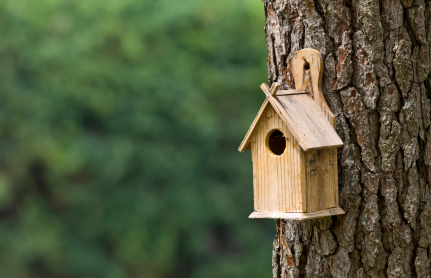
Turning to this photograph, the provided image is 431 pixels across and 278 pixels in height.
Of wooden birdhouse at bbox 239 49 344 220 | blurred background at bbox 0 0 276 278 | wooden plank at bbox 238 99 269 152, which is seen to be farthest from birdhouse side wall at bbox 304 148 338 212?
blurred background at bbox 0 0 276 278

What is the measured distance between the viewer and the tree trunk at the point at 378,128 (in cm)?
138

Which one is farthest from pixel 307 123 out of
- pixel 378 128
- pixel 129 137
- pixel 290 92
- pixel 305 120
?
pixel 129 137

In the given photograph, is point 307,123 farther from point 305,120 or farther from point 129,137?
point 129,137

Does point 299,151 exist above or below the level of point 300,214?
above

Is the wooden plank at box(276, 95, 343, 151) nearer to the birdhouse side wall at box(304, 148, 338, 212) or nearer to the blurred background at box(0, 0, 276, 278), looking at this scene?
the birdhouse side wall at box(304, 148, 338, 212)

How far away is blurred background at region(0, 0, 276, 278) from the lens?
7.08 metres

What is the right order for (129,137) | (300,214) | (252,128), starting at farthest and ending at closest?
(129,137), (252,128), (300,214)

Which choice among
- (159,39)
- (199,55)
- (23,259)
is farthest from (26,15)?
(23,259)

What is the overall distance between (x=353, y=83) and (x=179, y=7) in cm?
645

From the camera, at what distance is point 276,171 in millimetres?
1363

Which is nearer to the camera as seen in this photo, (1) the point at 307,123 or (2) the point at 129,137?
(1) the point at 307,123

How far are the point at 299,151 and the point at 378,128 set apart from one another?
0.27 meters

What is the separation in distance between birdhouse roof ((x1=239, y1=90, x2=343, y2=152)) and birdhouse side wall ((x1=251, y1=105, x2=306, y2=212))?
0.11 feet

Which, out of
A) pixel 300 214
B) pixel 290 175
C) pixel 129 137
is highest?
pixel 129 137
